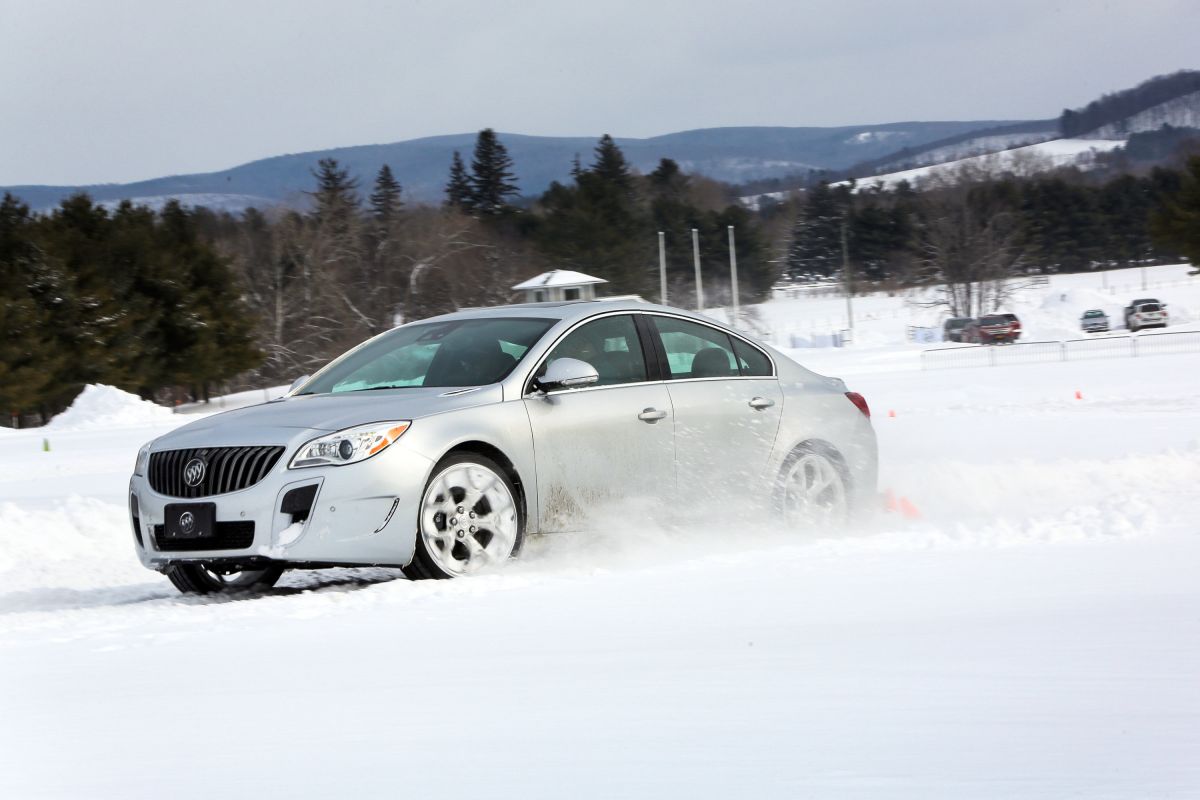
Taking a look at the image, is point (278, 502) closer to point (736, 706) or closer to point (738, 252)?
point (736, 706)

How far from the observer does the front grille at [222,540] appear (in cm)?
724

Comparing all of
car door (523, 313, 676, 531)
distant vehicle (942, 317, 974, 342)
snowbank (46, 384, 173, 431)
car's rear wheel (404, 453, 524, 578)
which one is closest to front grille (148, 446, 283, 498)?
car's rear wheel (404, 453, 524, 578)

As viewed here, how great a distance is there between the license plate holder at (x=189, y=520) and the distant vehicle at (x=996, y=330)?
64.3 m

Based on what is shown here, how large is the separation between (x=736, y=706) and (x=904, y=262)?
473 feet

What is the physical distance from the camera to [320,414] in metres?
7.57

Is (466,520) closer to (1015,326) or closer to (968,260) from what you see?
(1015,326)

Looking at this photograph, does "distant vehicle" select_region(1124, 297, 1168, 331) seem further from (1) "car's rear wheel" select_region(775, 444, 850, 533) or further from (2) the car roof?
(2) the car roof

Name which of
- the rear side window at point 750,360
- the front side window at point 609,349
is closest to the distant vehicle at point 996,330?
the rear side window at point 750,360

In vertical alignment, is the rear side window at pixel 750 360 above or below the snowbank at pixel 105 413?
above

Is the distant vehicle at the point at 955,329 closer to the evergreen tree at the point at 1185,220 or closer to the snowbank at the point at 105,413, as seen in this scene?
the evergreen tree at the point at 1185,220

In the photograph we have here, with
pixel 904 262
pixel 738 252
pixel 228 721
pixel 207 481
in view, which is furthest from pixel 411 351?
pixel 904 262

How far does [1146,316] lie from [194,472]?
7030cm

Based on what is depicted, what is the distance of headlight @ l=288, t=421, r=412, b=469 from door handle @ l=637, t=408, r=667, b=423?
159cm

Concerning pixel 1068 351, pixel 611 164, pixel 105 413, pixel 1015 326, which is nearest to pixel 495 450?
pixel 105 413
